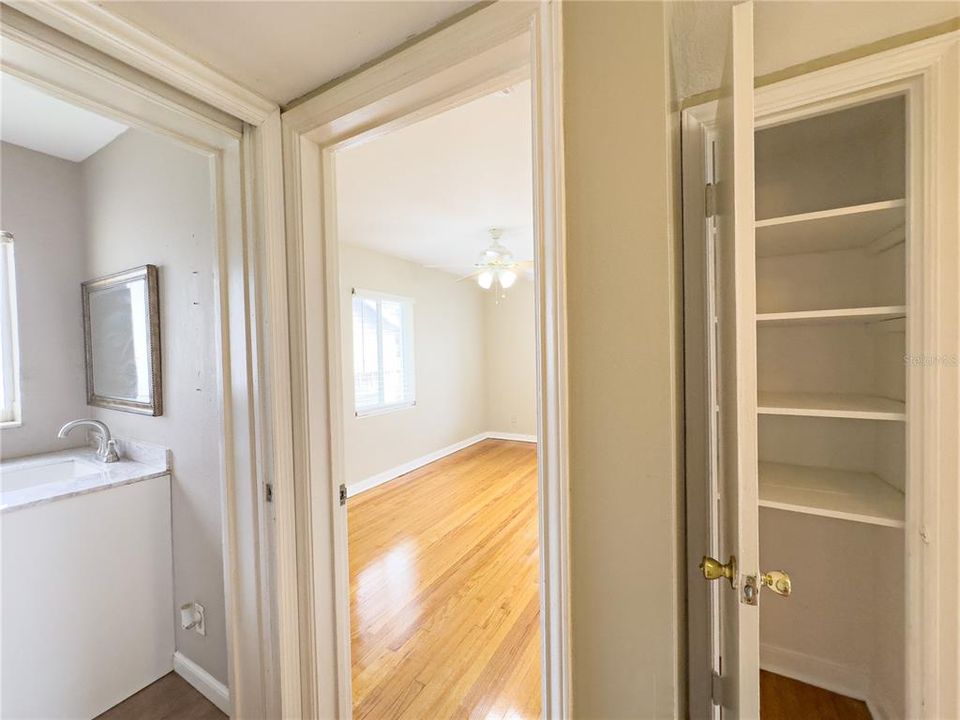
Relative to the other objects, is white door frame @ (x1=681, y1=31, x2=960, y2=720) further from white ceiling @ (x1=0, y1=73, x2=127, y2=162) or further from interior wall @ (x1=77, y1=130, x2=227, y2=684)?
white ceiling @ (x1=0, y1=73, x2=127, y2=162)

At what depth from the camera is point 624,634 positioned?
0.80 m

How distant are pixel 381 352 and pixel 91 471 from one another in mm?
2820

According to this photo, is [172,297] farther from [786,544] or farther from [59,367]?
[786,544]

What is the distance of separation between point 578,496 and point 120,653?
2063 mm

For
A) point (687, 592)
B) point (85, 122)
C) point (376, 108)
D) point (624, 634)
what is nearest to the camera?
point (624, 634)

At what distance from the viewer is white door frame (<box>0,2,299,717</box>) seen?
1.14m

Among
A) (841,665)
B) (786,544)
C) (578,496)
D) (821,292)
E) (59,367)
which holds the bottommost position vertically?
(841,665)

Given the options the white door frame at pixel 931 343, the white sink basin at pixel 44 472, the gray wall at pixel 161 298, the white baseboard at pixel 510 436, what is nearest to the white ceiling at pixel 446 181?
the gray wall at pixel 161 298

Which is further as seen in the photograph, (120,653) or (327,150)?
(120,653)

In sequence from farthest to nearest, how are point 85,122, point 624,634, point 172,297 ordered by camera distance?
point 85,122, point 172,297, point 624,634

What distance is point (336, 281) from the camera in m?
1.34

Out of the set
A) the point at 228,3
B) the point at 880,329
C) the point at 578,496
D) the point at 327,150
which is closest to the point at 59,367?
the point at 327,150

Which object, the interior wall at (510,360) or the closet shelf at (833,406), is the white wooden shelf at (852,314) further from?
the interior wall at (510,360)

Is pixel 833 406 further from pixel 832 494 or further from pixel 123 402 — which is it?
pixel 123 402
